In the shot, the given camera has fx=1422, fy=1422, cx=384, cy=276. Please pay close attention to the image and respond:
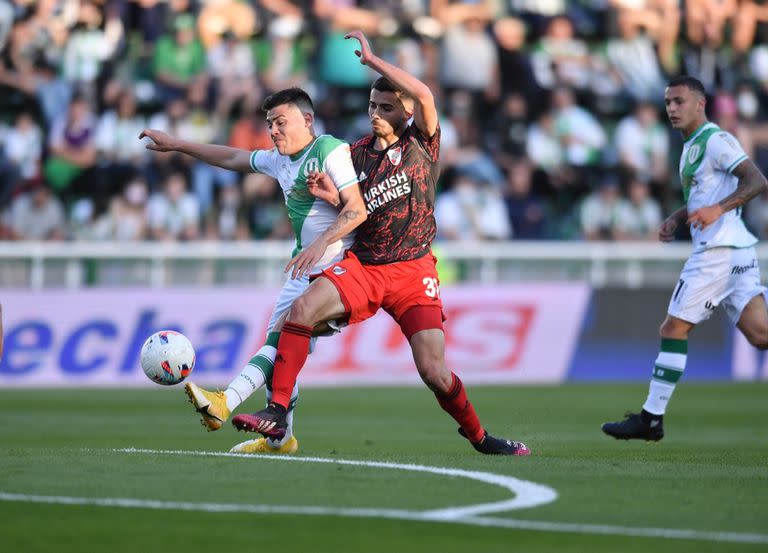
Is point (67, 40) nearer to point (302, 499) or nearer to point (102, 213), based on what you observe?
point (102, 213)

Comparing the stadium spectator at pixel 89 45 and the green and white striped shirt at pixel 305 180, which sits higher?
the stadium spectator at pixel 89 45

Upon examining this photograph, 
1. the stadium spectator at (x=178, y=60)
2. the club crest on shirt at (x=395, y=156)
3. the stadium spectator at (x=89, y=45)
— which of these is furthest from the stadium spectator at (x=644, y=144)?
the club crest on shirt at (x=395, y=156)

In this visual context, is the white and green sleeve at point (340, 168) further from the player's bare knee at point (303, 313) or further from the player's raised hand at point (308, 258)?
the player's bare knee at point (303, 313)

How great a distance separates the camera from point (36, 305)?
58.8ft

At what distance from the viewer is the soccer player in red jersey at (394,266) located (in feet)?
29.8

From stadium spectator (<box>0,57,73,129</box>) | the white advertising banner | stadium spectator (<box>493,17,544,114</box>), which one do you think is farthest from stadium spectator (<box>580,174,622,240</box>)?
stadium spectator (<box>0,57,73,129</box>)

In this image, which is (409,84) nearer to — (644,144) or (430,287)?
(430,287)

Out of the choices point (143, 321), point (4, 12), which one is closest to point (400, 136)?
point (143, 321)

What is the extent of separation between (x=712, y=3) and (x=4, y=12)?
36.5 feet

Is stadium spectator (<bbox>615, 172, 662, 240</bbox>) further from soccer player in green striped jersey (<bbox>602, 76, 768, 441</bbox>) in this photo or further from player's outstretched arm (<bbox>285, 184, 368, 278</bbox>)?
player's outstretched arm (<bbox>285, 184, 368, 278</bbox>)

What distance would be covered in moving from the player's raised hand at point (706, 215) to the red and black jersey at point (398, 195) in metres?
2.22

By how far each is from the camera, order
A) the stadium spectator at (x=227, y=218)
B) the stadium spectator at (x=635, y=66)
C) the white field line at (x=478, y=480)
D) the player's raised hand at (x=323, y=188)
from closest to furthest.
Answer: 1. the white field line at (x=478, y=480)
2. the player's raised hand at (x=323, y=188)
3. the stadium spectator at (x=227, y=218)
4. the stadium spectator at (x=635, y=66)

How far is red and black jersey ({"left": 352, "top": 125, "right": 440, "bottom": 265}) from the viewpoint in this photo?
9.30m

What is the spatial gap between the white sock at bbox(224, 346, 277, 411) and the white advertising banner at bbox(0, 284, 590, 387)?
8.61 m
